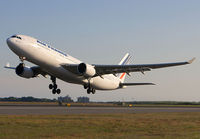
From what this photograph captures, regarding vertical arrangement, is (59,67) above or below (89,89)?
above

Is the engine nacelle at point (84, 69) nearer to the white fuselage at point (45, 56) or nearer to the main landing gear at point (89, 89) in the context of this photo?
the white fuselage at point (45, 56)

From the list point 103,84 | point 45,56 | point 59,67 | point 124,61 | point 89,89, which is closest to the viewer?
point 45,56

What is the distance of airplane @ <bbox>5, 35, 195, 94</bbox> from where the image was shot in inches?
1297

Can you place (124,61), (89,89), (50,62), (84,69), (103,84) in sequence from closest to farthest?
(50,62)
(84,69)
(89,89)
(103,84)
(124,61)

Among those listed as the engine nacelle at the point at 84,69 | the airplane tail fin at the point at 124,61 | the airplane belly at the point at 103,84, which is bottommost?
the airplane belly at the point at 103,84

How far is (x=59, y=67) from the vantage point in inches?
1427

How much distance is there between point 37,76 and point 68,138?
2694 cm

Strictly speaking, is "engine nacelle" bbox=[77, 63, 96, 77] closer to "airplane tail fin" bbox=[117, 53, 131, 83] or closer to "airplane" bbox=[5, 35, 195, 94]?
"airplane" bbox=[5, 35, 195, 94]

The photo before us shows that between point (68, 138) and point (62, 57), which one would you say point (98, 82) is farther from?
point (68, 138)

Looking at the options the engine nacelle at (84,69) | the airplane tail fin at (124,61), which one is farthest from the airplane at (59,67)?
the airplane tail fin at (124,61)

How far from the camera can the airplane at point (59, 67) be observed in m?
32.9

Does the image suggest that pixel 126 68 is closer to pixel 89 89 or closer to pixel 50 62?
pixel 89 89

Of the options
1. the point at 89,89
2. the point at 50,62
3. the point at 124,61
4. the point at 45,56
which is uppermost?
the point at 124,61

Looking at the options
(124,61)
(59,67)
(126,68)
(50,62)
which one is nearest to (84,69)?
(59,67)
